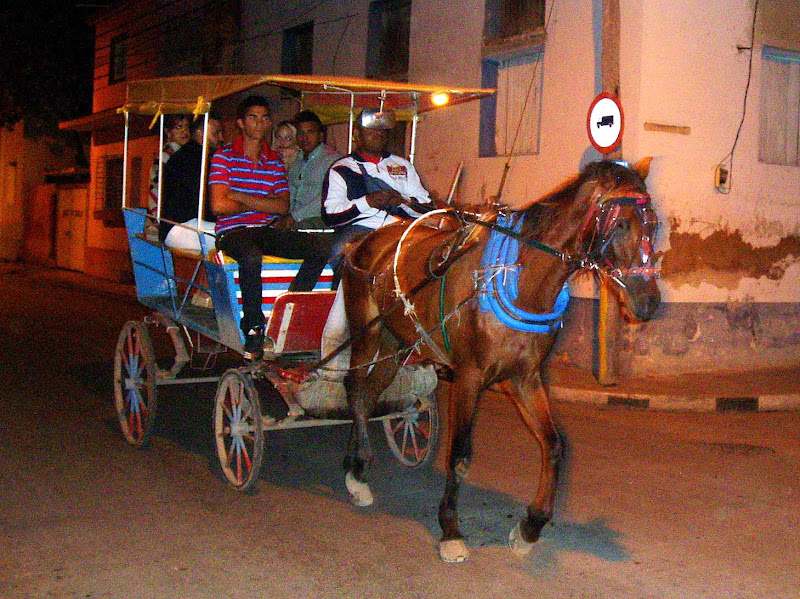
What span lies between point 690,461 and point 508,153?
611 centimetres

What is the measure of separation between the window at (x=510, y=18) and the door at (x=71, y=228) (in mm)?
15216

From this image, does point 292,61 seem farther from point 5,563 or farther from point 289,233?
point 5,563

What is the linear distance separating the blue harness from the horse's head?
0.41m

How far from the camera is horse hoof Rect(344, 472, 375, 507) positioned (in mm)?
5336

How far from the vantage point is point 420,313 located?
16.4 feet

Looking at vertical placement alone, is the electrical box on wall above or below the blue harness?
above

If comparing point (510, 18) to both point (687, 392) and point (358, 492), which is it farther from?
point (358, 492)

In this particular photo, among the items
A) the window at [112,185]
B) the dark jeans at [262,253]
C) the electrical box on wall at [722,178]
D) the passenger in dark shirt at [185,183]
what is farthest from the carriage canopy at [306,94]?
the window at [112,185]

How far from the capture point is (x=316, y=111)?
850cm

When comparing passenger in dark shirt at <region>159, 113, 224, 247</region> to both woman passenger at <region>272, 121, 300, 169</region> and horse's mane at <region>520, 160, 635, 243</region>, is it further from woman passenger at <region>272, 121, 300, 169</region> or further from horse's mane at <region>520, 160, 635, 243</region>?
horse's mane at <region>520, 160, 635, 243</region>

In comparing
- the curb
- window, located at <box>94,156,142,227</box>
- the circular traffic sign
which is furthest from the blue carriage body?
window, located at <box>94,156,142,227</box>

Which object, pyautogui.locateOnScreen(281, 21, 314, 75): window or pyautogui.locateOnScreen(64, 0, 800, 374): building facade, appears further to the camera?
pyautogui.locateOnScreen(281, 21, 314, 75): window

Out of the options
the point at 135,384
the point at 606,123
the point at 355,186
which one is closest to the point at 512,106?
the point at 606,123

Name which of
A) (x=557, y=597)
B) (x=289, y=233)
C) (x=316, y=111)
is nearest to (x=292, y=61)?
(x=316, y=111)
